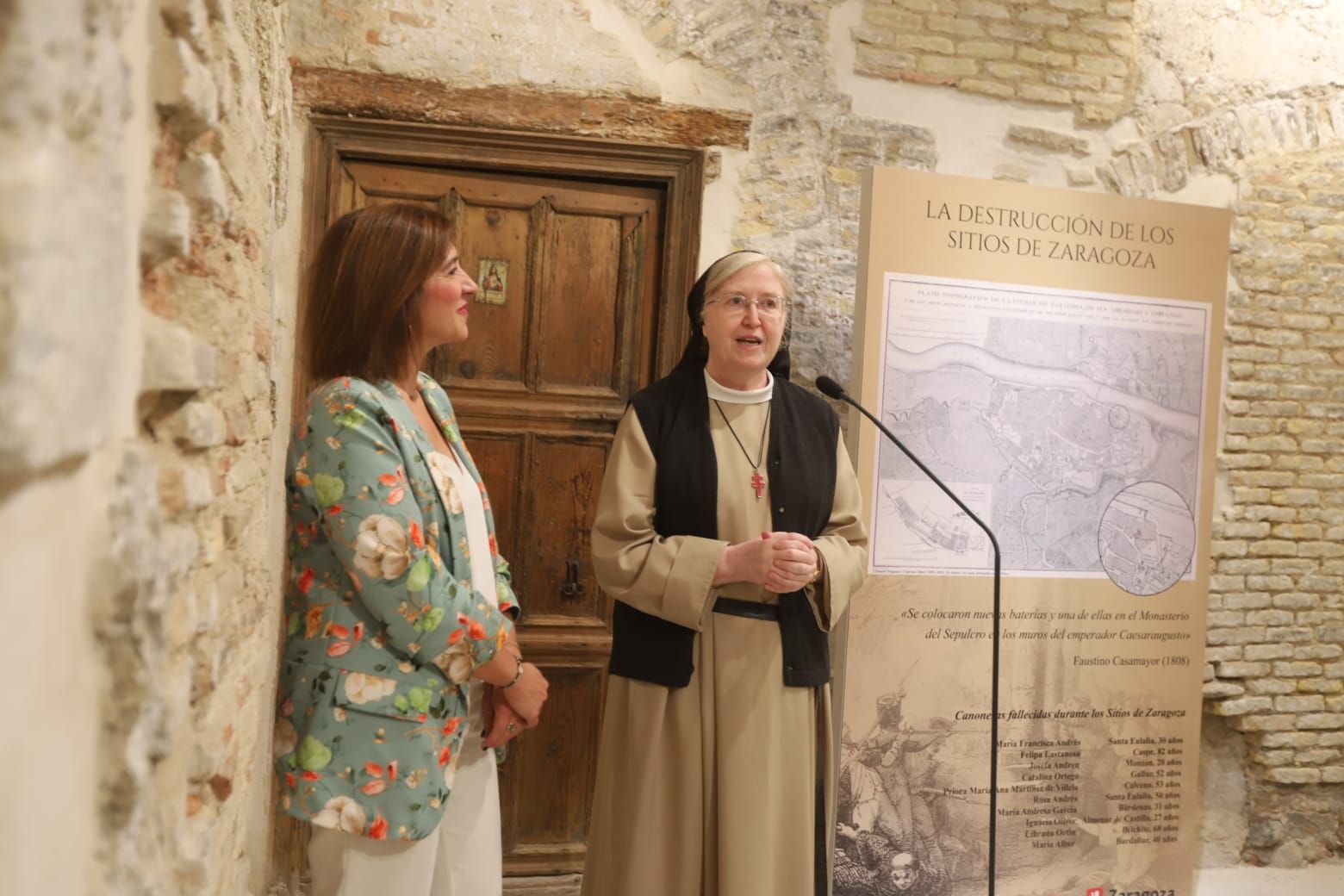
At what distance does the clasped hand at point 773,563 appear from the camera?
2.39m

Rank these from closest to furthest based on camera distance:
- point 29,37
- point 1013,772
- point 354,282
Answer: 1. point 29,37
2. point 354,282
3. point 1013,772

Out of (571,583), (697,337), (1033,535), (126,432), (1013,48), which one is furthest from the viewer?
(1013,48)

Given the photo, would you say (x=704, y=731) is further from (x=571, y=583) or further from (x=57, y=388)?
(x=57, y=388)

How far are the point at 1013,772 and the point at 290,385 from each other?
2.48m

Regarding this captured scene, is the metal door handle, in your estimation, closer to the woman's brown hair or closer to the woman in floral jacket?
the woman in floral jacket

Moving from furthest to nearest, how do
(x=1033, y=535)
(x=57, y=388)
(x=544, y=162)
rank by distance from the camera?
1. (x=544, y=162)
2. (x=1033, y=535)
3. (x=57, y=388)

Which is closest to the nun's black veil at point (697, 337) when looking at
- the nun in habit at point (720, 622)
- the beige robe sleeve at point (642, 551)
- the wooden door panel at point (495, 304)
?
the nun in habit at point (720, 622)

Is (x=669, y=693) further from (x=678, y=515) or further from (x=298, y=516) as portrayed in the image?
(x=298, y=516)

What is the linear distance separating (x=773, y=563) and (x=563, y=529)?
1.29 meters

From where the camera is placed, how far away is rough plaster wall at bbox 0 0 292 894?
27.5 inches

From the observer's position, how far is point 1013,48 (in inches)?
147

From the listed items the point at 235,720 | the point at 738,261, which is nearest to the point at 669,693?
the point at 738,261

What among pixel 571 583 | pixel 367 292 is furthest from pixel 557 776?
pixel 367 292

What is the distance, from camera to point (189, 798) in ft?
4.05
